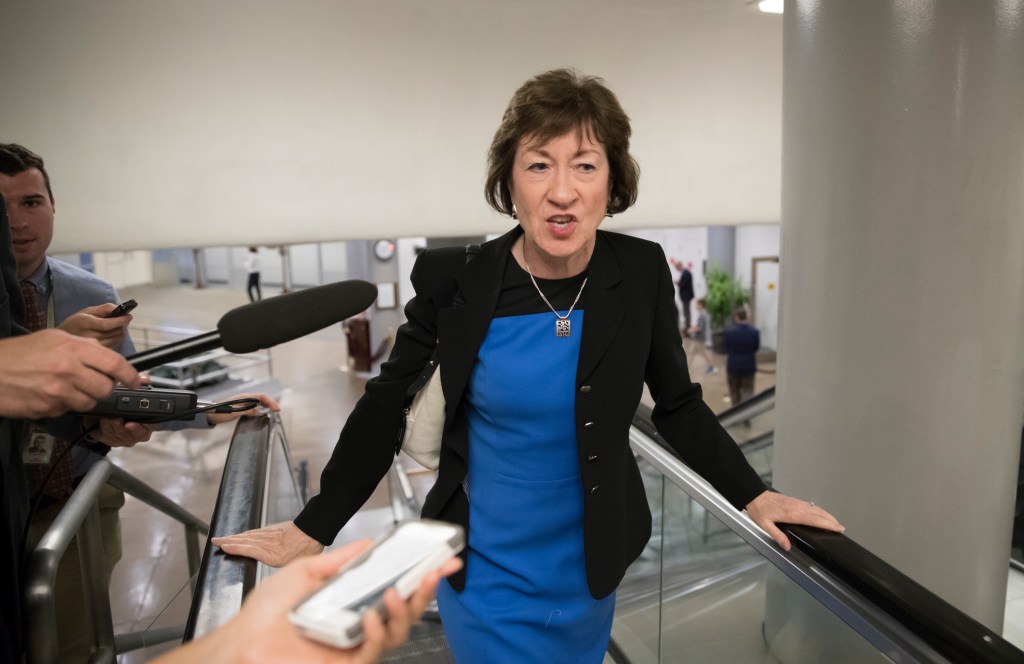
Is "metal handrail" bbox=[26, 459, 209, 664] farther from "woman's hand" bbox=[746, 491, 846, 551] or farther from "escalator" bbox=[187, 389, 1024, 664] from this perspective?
"woman's hand" bbox=[746, 491, 846, 551]

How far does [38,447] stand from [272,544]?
944 mm

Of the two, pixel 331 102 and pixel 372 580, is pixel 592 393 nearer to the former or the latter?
pixel 372 580

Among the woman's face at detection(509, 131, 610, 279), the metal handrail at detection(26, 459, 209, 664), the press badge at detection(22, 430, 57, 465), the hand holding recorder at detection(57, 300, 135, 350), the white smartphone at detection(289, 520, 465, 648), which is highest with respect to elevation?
the woman's face at detection(509, 131, 610, 279)

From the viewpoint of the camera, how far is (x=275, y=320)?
4.21 ft

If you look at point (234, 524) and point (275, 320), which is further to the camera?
point (234, 524)

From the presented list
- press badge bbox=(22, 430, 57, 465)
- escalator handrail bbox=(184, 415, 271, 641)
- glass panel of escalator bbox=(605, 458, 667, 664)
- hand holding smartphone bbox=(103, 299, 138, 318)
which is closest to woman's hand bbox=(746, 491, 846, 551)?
glass panel of escalator bbox=(605, 458, 667, 664)

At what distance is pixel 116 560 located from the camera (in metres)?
2.36

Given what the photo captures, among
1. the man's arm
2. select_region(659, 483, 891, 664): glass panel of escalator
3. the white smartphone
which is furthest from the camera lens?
select_region(659, 483, 891, 664): glass panel of escalator

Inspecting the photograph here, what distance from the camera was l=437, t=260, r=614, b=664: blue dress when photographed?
1.61 metres

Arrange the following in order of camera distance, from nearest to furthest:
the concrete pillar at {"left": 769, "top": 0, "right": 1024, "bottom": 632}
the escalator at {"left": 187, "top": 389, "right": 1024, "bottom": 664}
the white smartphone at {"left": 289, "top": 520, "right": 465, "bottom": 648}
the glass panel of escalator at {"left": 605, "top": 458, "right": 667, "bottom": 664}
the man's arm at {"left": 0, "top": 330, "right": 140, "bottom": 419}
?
the white smartphone at {"left": 289, "top": 520, "right": 465, "bottom": 648}
the man's arm at {"left": 0, "top": 330, "right": 140, "bottom": 419}
the escalator at {"left": 187, "top": 389, "right": 1024, "bottom": 664}
the concrete pillar at {"left": 769, "top": 0, "right": 1024, "bottom": 632}
the glass panel of escalator at {"left": 605, "top": 458, "right": 667, "bottom": 664}

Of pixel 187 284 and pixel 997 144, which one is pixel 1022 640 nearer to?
pixel 997 144

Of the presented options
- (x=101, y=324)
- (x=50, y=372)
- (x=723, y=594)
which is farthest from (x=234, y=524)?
(x=723, y=594)

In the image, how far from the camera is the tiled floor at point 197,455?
81.4 inches

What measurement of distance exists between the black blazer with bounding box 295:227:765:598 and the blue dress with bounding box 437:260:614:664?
37mm
